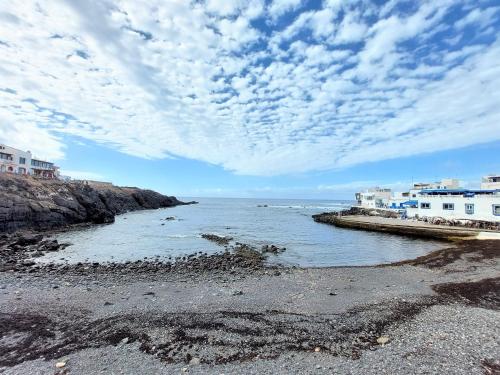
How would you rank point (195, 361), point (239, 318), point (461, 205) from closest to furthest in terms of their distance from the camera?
1. point (195, 361)
2. point (239, 318)
3. point (461, 205)

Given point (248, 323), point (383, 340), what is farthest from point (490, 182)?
point (248, 323)

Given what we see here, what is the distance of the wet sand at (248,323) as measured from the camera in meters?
7.01

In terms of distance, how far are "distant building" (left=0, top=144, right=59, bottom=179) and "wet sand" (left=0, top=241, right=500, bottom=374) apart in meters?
62.0

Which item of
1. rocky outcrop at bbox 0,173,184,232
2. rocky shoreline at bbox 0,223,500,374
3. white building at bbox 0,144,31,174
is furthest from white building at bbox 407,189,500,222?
white building at bbox 0,144,31,174

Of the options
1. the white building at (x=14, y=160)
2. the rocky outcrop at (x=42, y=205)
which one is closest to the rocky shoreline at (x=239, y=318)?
the rocky outcrop at (x=42, y=205)

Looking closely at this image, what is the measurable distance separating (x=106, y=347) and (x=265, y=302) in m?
6.04

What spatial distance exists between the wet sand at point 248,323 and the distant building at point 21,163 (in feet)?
203

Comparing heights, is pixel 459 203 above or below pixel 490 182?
below

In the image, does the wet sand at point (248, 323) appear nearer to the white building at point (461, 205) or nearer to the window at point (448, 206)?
the white building at point (461, 205)

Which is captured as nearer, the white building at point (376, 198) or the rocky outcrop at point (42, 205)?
the rocky outcrop at point (42, 205)

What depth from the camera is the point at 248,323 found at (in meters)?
9.38

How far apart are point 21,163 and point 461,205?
3561 inches

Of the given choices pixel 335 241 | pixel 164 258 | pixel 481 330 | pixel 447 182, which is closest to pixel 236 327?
pixel 481 330

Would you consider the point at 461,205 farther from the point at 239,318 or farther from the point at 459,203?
the point at 239,318
